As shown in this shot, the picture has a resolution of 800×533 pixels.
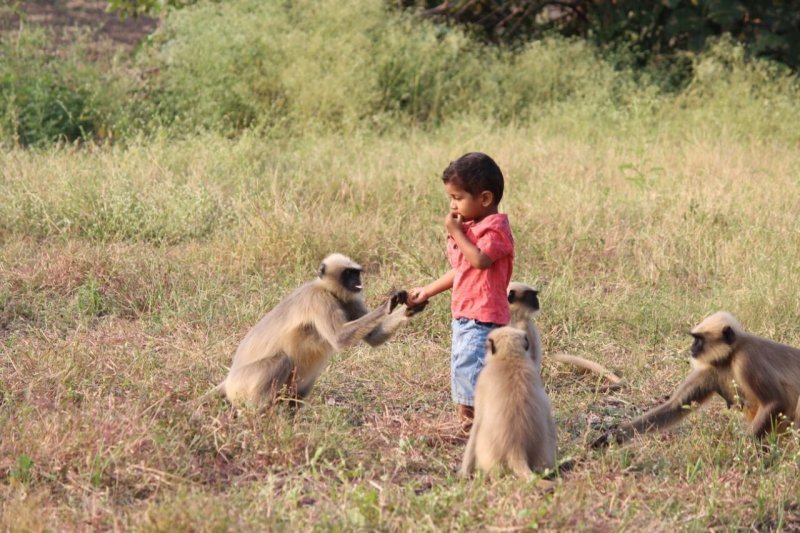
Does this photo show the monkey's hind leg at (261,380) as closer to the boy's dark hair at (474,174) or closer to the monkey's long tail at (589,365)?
the boy's dark hair at (474,174)

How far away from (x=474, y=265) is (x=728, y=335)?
3.42ft

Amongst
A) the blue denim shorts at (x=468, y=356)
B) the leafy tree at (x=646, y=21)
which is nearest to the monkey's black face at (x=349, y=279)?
the blue denim shorts at (x=468, y=356)

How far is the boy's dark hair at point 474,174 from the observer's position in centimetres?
450

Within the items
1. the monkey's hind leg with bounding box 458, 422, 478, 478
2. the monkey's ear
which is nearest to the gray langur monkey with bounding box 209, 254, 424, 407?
Answer: the monkey's hind leg with bounding box 458, 422, 478, 478

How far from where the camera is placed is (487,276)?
458 cm

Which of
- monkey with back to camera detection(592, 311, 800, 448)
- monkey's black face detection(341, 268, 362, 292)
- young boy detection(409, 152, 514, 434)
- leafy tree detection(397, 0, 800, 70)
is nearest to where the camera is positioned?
monkey with back to camera detection(592, 311, 800, 448)

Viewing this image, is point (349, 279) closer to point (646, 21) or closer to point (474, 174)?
point (474, 174)

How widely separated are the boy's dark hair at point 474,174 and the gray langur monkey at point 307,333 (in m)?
0.51

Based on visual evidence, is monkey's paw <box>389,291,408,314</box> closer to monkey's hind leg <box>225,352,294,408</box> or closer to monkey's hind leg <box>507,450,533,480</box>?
monkey's hind leg <box>225,352,294,408</box>

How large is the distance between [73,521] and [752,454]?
8.06 ft

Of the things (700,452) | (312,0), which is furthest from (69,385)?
(312,0)

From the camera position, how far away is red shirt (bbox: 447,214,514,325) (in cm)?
449

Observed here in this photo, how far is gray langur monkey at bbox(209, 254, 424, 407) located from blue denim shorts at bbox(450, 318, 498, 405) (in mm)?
217

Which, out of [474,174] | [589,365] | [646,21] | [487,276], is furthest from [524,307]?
[646,21]
